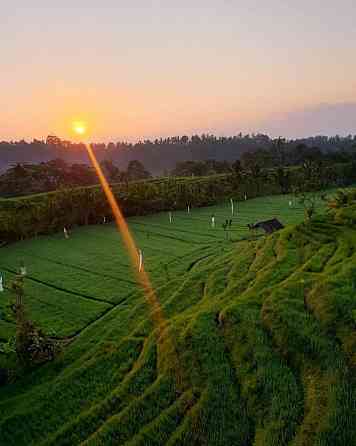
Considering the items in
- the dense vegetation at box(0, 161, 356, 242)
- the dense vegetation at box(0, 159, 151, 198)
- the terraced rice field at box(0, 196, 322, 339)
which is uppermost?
the dense vegetation at box(0, 159, 151, 198)

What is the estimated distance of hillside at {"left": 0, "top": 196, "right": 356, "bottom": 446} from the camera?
1174 cm

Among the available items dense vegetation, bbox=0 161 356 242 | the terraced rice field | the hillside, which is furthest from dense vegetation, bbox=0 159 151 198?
the hillside

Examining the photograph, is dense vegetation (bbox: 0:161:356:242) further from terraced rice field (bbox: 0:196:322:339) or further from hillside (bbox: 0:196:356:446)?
hillside (bbox: 0:196:356:446)

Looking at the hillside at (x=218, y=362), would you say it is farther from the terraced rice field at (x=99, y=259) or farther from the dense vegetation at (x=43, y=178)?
the dense vegetation at (x=43, y=178)

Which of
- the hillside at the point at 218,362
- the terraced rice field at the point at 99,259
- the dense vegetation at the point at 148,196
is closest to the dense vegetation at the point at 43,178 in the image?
the dense vegetation at the point at 148,196

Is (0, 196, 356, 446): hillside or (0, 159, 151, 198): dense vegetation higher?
(0, 159, 151, 198): dense vegetation

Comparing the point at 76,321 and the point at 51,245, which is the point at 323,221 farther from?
the point at 51,245

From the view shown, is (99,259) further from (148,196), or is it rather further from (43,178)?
(43,178)

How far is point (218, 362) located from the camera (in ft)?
47.9

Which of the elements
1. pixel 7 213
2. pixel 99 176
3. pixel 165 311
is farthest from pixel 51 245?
pixel 99 176

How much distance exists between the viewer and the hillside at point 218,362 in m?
11.7

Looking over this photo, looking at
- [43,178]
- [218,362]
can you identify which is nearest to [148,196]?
[43,178]

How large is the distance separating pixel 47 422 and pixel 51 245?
1497 inches

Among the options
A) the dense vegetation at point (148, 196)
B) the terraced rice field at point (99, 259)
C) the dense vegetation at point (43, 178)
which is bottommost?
the terraced rice field at point (99, 259)
